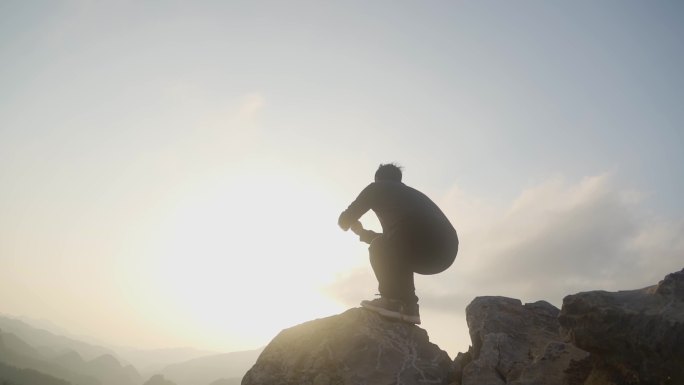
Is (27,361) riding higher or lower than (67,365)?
lower

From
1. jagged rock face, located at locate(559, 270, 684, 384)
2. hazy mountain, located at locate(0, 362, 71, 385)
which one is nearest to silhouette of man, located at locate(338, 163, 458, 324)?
jagged rock face, located at locate(559, 270, 684, 384)

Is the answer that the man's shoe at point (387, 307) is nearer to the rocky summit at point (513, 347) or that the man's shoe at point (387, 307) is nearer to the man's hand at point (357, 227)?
the rocky summit at point (513, 347)

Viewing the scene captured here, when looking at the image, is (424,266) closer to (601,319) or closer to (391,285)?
(391,285)

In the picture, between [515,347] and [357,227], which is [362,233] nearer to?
[357,227]

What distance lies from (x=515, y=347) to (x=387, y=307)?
226 centimetres

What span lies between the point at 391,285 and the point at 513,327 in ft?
7.57

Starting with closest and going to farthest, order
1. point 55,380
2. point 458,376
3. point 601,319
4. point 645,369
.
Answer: point 645,369 < point 601,319 < point 458,376 < point 55,380

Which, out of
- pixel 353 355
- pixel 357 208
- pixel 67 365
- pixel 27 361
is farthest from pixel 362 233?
pixel 67 365

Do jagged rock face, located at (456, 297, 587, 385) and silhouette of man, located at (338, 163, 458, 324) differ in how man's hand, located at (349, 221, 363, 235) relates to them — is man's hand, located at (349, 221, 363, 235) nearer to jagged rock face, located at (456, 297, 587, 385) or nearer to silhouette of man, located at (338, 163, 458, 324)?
silhouette of man, located at (338, 163, 458, 324)

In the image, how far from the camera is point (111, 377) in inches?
6511

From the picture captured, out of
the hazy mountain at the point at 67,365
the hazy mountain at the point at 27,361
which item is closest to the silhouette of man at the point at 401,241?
the hazy mountain at the point at 27,361

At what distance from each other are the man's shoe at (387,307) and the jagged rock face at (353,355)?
0.20 m

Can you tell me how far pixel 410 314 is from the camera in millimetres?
7148

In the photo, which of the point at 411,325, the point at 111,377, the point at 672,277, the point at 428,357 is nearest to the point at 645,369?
the point at 672,277
